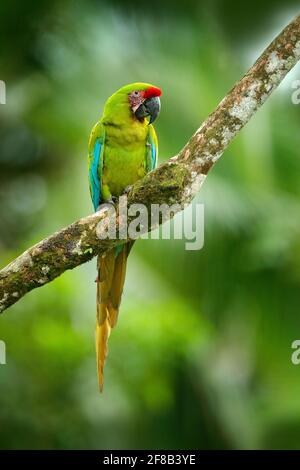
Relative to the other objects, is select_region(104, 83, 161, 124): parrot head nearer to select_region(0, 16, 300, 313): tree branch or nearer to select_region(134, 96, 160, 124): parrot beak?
select_region(134, 96, 160, 124): parrot beak

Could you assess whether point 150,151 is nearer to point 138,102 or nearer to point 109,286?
point 138,102

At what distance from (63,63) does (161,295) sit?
8.29 ft

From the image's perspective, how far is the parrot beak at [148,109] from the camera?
541 cm

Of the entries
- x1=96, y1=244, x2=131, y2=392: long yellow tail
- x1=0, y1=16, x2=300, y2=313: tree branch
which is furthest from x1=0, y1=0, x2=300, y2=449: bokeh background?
x1=0, y1=16, x2=300, y2=313: tree branch

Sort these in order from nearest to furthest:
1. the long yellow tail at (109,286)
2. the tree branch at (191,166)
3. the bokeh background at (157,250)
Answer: the tree branch at (191,166) < the long yellow tail at (109,286) < the bokeh background at (157,250)

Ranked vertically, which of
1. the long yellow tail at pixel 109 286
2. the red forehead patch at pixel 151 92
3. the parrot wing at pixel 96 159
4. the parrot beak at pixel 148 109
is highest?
the red forehead patch at pixel 151 92

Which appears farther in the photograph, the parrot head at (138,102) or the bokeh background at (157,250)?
the bokeh background at (157,250)

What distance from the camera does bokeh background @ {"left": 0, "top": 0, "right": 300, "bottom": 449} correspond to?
714cm

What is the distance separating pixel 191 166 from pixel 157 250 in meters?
2.82

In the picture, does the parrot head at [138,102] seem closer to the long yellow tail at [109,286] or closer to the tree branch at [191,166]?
the long yellow tail at [109,286]

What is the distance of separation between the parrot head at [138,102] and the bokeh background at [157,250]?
1.45m

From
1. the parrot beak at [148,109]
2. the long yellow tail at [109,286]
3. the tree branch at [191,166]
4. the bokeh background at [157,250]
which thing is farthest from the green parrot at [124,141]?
the bokeh background at [157,250]

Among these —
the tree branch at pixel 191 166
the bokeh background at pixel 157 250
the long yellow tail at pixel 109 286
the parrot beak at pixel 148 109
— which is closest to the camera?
the tree branch at pixel 191 166

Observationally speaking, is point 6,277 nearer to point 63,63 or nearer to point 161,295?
point 161,295
